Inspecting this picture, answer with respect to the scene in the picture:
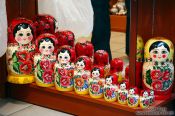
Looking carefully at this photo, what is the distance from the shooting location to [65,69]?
41.4 inches

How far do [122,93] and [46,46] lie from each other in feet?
0.93

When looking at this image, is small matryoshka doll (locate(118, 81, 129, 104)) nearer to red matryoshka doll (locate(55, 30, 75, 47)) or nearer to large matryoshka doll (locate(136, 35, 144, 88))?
large matryoshka doll (locate(136, 35, 144, 88))

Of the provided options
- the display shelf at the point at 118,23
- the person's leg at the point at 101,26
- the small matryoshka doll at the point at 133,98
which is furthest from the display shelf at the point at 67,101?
the display shelf at the point at 118,23

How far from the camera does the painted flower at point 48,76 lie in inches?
43.4

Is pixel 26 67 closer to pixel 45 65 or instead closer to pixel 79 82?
pixel 45 65

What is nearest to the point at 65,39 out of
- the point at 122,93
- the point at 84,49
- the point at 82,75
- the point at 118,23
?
the point at 84,49

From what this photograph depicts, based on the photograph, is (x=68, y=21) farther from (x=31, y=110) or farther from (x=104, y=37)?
(x=31, y=110)

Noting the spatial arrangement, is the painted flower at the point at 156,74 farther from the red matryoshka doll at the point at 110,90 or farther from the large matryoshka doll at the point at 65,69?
the large matryoshka doll at the point at 65,69

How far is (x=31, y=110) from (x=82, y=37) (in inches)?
18.5

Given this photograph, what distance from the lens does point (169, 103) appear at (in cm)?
102

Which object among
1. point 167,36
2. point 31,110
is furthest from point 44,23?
point 167,36

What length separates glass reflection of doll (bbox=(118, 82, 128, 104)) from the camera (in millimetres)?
954

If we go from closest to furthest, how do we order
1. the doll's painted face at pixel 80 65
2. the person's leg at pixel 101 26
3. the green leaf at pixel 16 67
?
the doll's painted face at pixel 80 65
the green leaf at pixel 16 67
the person's leg at pixel 101 26

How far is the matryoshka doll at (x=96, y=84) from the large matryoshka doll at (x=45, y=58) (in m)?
0.15
